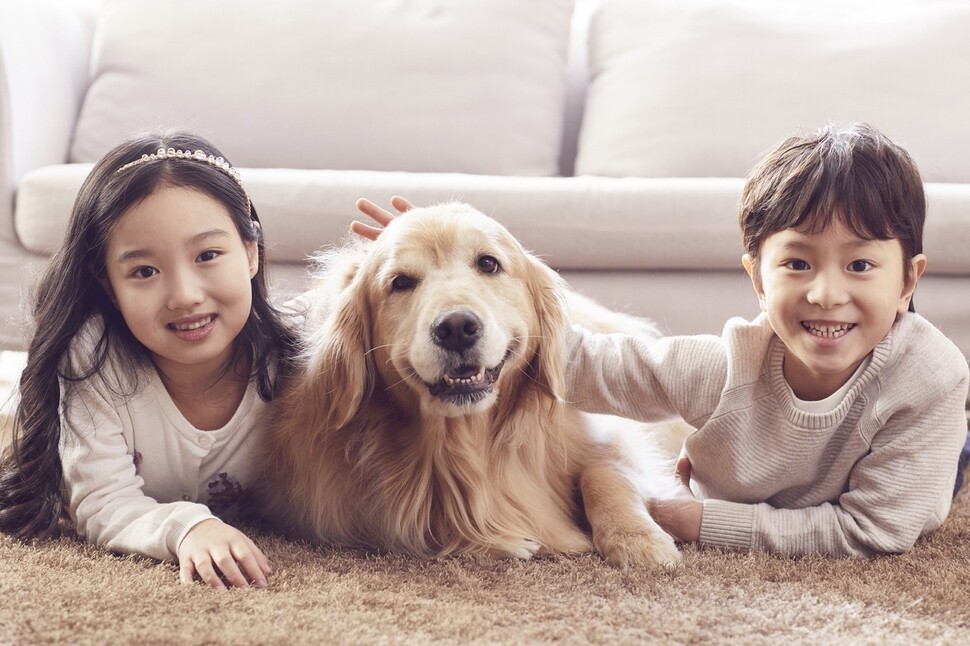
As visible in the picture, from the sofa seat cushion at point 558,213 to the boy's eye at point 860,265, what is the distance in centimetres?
96

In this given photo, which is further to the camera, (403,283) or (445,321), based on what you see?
(403,283)

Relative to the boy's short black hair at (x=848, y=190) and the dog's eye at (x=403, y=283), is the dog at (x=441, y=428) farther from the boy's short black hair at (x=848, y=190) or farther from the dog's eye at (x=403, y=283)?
the boy's short black hair at (x=848, y=190)

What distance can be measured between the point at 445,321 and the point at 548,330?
0.33 meters

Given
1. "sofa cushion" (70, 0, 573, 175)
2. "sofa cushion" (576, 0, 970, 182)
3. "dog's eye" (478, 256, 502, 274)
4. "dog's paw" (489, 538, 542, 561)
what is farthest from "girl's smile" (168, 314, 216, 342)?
"sofa cushion" (576, 0, 970, 182)

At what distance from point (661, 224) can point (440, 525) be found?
3.91 ft

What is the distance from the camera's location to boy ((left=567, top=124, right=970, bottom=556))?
1.68 meters

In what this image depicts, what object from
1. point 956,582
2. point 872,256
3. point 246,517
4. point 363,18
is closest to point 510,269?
point 872,256

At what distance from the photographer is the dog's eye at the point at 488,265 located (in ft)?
5.81

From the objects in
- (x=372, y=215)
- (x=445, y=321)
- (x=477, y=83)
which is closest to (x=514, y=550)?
(x=445, y=321)

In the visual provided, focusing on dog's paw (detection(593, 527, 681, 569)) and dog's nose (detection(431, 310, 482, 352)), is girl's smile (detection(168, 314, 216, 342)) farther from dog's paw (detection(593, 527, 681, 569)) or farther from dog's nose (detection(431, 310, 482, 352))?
dog's paw (detection(593, 527, 681, 569))

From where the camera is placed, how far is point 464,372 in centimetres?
167

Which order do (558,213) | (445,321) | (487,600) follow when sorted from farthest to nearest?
(558,213) → (445,321) → (487,600)

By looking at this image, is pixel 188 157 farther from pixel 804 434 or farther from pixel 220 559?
pixel 804 434

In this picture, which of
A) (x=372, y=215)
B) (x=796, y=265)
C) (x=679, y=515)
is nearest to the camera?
(x=796, y=265)
